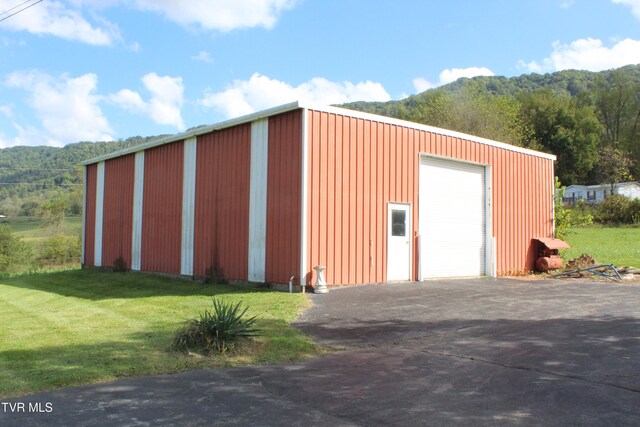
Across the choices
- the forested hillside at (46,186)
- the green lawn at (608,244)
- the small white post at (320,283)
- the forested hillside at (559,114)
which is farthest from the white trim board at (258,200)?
the forested hillside at (46,186)

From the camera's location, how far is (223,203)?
13.8 m

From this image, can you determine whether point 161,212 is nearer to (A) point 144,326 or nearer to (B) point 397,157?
(B) point 397,157

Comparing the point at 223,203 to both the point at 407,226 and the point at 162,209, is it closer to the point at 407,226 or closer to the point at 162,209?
the point at 162,209

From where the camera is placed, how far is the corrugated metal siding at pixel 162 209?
15797 mm

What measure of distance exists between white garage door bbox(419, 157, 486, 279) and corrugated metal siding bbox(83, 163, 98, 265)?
14131 millimetres

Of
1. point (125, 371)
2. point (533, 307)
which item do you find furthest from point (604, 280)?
point (125, 371)

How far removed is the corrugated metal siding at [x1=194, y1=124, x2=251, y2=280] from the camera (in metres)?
13.1

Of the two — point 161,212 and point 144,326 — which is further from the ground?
point 161,212

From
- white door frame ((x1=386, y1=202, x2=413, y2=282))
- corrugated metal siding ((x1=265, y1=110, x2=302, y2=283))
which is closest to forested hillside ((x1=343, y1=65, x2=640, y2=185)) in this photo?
white door frame ((x1=386, y1=202, x2=413, y2=282))

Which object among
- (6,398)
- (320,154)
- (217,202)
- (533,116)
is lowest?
(6,398)

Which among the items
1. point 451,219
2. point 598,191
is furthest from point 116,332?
point 598,191

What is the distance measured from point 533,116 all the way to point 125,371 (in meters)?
59.7

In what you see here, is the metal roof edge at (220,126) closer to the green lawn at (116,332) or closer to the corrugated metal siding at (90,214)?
the corrugated metal siding at (90,214)

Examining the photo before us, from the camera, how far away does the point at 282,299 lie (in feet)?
33.8
